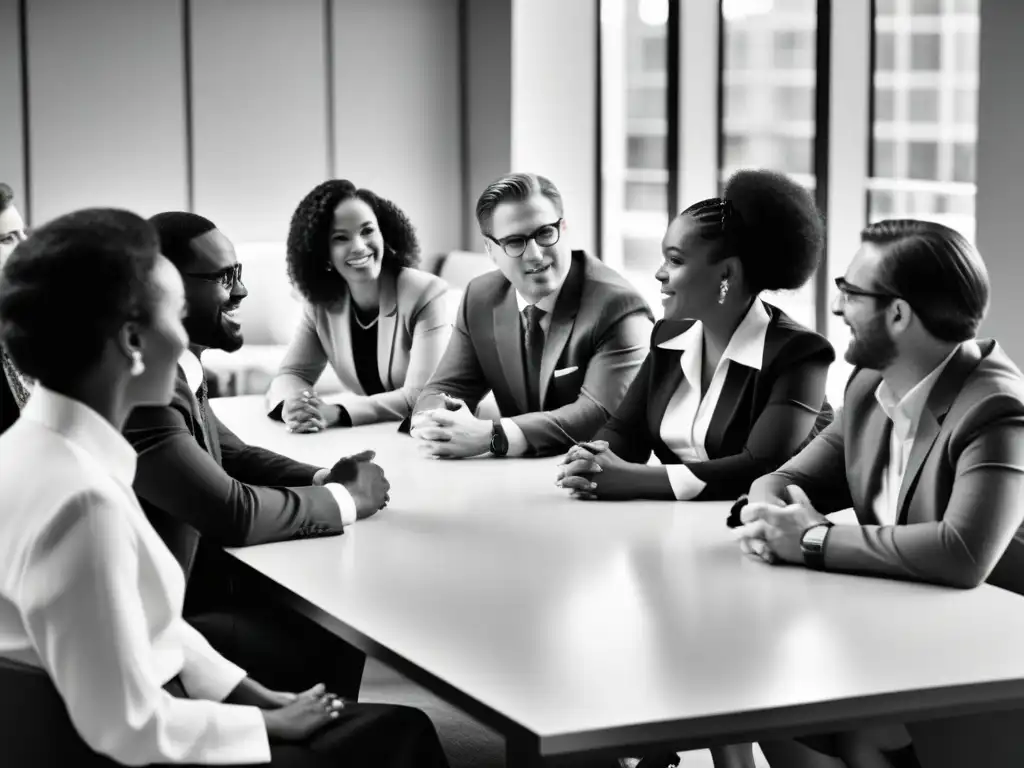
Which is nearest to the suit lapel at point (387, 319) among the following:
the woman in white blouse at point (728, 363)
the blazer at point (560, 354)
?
the blazer at point (560, 354)

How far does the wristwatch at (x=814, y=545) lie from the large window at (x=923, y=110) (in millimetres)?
3008

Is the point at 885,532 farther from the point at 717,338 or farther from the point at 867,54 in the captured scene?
the point at 867,54

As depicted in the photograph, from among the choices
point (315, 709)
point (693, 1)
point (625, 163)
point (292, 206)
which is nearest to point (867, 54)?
point (693, 1)

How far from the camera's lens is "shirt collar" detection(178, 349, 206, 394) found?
265 cm

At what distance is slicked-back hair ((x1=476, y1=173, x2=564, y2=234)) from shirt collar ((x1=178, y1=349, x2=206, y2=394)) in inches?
45.0

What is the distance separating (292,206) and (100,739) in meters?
6.89

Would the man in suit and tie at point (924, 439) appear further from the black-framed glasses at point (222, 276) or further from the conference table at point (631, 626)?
the black-framed glasses at point (222, 276)

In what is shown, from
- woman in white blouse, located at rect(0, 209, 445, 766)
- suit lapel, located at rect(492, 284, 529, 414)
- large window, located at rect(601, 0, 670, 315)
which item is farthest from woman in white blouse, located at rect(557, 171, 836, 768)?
large window, located at rect(601, 0, 670, 315)

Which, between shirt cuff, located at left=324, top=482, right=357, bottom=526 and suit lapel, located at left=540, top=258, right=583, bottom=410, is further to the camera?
suit lapel, located at left=540, top=258, right=583, bottom=410

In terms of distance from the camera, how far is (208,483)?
2.50 m

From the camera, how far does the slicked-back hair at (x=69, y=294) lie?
1666 millimetres

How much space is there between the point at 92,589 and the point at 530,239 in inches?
88.9

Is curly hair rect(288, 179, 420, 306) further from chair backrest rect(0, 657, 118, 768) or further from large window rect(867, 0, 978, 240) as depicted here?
chair backrest rect(0, 657, 118, 768)

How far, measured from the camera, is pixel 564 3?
8.02 meters
